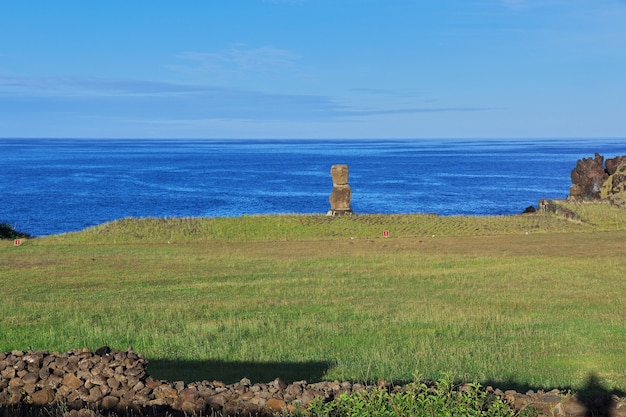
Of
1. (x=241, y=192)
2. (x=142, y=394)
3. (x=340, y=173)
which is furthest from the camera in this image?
(x=241, y=192)

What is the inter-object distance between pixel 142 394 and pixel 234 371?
397cm

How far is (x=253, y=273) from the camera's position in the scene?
27688 mm

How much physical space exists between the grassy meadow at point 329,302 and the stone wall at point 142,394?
1730mm

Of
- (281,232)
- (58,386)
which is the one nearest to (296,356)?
(58,386)

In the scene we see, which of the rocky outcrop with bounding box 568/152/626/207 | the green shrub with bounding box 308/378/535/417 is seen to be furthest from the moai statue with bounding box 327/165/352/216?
the green shrub with bounding box 308/378/535/417

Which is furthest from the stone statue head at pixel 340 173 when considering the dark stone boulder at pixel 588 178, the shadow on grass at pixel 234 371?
the dark stone boulder at pixel 588 178

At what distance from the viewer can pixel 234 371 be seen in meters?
13.9

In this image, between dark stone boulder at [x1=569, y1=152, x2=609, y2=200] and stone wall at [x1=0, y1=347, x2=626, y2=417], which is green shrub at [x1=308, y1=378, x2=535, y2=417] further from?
dark stone boulder at [x1=569, y1=152, x2=609, y2=200]

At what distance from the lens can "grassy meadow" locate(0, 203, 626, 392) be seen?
47.3ft

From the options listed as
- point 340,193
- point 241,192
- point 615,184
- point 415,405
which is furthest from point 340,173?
point 241,192

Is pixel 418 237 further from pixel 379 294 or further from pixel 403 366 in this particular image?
pixel 403 366

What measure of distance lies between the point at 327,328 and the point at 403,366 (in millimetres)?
3808

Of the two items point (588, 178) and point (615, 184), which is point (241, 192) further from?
point (615, 184)

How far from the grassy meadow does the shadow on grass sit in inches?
1.5
